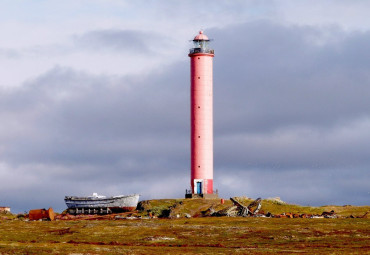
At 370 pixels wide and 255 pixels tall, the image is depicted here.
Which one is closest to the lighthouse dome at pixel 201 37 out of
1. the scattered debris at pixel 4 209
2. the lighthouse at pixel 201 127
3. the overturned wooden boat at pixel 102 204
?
the lighthouse at pixel 201 127

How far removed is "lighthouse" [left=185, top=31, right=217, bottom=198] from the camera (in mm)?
130375

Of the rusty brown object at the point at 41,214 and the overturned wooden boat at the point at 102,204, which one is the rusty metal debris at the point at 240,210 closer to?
the overturned wooden boat at the point at 102,204

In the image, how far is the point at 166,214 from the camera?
117 meters

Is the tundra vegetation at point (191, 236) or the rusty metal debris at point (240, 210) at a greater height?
the rusty metal debris at point (240, 210)

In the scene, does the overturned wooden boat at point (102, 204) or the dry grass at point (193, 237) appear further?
the overturned wooden boat at point (102, 204)

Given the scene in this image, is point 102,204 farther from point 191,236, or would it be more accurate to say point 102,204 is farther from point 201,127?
point 191,236

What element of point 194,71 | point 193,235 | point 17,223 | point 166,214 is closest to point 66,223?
point 17,223

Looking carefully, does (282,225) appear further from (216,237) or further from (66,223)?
(66,223)

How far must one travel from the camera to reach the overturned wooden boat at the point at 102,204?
129875 mm

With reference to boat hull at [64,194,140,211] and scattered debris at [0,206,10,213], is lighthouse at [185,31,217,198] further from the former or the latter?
scattered debris at [0,206,10,213]

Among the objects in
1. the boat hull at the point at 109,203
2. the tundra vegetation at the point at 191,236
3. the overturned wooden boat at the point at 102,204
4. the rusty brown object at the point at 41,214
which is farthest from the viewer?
the overturned wooden boat at the point at 102,204

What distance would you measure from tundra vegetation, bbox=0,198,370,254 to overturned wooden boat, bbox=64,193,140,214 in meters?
14.5

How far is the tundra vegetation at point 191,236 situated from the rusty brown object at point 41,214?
6991 millimetres

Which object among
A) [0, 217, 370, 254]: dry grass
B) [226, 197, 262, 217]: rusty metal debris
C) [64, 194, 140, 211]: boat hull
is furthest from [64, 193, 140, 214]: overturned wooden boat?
[0, 217, 370, 254]: dry grass
